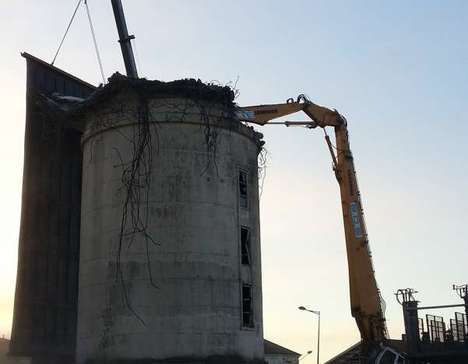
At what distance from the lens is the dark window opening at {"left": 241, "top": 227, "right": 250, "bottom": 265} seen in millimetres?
28862

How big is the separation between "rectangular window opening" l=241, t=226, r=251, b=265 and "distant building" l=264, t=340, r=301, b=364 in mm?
40597

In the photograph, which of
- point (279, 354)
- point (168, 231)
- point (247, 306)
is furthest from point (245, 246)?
point (279, 354)

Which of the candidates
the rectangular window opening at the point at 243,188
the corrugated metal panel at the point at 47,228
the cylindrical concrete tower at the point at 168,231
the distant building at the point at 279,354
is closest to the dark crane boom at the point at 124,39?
the corrugated metal panel at the point at 47,228

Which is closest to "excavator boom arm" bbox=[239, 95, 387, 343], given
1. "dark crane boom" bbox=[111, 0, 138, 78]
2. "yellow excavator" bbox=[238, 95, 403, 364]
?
"yellow excavator" bbox=[238, 95, 403, 364]

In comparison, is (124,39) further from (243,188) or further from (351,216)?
(351,216)

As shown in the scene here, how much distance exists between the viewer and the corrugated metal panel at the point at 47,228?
32188 mm

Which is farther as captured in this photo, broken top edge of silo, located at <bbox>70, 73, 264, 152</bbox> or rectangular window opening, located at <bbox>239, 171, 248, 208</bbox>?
rectangular window opening, located at <bbox>239, 171, 248, 208</bbox>

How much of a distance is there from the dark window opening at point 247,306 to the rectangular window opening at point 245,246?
108cm

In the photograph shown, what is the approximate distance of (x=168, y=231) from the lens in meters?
27.0

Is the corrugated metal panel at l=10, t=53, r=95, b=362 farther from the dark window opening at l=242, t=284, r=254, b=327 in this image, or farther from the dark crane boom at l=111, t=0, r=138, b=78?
the dark window opening at l=242, t=284, r=254, b=327

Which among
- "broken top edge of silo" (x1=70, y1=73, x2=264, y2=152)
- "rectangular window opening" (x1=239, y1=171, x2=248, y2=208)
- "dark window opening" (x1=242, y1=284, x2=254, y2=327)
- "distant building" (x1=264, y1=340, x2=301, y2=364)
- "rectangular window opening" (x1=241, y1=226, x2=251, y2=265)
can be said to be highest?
"broken top edge of silo" (x1=70, y1=73, x2=264, y2=152)

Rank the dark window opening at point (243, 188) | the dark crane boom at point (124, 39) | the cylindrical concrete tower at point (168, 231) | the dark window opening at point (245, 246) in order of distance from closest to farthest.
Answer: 1. the cylindrical concrete tower at point (168, 231)
2. the dark window opening at point (245, 246)
3. the dark window opening at point (243, 188)
4. the dark crane boom at point (124, 39)

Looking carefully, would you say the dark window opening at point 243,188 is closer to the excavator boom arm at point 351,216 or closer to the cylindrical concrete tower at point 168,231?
the cylindrical concrete tower at point 168,231

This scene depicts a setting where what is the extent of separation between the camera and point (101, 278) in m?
27.5
